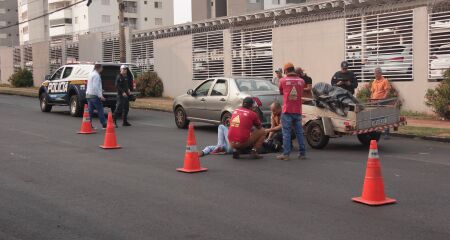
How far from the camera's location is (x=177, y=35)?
30.7 meters

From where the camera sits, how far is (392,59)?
61.5ft

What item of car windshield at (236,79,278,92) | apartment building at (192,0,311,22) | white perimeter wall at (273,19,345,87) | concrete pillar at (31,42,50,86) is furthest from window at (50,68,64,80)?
apartment building at (192,0,311,22)

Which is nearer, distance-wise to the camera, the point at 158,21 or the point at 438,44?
the point at 438,44

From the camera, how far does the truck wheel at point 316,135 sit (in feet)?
38.2

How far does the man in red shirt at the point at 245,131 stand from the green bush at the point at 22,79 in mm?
39852

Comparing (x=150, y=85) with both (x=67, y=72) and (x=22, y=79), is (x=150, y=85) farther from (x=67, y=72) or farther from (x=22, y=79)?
(x=22, y=79)

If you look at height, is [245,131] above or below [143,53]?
below

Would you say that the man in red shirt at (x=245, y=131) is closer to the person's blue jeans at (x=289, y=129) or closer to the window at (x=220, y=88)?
the person's blue jeans at (x=289, y=129)

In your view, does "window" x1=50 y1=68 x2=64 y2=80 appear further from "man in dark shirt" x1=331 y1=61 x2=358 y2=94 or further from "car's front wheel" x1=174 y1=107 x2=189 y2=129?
"man in dark shirt" x1=331 y1=61 x2=358 y2=94

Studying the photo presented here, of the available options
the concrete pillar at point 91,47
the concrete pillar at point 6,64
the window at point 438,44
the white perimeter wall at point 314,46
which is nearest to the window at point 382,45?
the white perimeter wall at point 314,46

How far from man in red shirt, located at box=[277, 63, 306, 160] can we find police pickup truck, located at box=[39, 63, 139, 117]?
32.0ft

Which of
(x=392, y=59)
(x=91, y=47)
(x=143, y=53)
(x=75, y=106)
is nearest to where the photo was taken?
(x=392, y=59)

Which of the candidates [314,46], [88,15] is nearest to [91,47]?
[314,46]

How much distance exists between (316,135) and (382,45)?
8.52m
